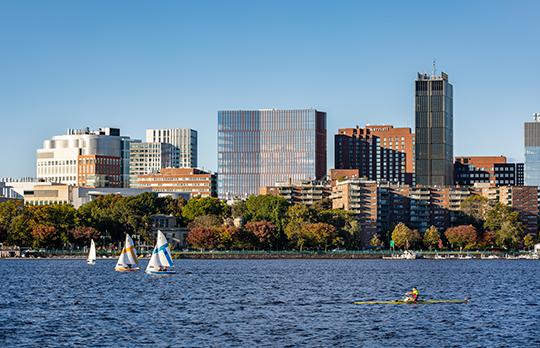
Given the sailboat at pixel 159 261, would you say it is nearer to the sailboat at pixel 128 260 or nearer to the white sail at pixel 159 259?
the white sail at pixel 159 259

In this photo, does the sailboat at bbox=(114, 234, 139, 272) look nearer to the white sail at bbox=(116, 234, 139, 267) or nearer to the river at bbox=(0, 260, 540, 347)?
the white sail at bbox=(116, 234, 139, 267)

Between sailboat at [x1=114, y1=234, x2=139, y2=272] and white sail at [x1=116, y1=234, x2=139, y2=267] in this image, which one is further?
white sail at [x1=116, y1=234, x2=139, y2=267]

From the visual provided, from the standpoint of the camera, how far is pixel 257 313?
340 ft

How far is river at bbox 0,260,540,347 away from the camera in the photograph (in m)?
85.2

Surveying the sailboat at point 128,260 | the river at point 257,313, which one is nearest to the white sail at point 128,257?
the sailboat at point 128,260

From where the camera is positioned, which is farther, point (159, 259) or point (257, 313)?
point (159, 259)

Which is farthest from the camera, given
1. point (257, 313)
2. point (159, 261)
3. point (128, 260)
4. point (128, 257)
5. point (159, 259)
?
point (128, 257)

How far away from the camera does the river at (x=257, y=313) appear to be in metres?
85.2

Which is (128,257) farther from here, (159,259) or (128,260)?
(159,259)

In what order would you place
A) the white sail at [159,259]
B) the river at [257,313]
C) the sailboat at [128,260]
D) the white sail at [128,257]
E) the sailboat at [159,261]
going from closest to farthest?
1. the river at [257,313]
2. the white sail at [159,259]
3. the sailboat at [159,261]
4. the sailboat at [128,260]
5. the white sail at [128,257]

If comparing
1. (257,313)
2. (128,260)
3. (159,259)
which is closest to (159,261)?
(159,259)

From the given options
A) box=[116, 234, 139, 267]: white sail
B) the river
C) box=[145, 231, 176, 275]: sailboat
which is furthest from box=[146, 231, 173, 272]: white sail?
box=[116, 234, 139, 267]: white sail

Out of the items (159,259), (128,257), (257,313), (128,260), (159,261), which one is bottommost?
(257,313)

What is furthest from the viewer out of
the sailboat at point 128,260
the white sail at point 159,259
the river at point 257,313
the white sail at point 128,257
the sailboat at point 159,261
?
the white sail at point 128,257
